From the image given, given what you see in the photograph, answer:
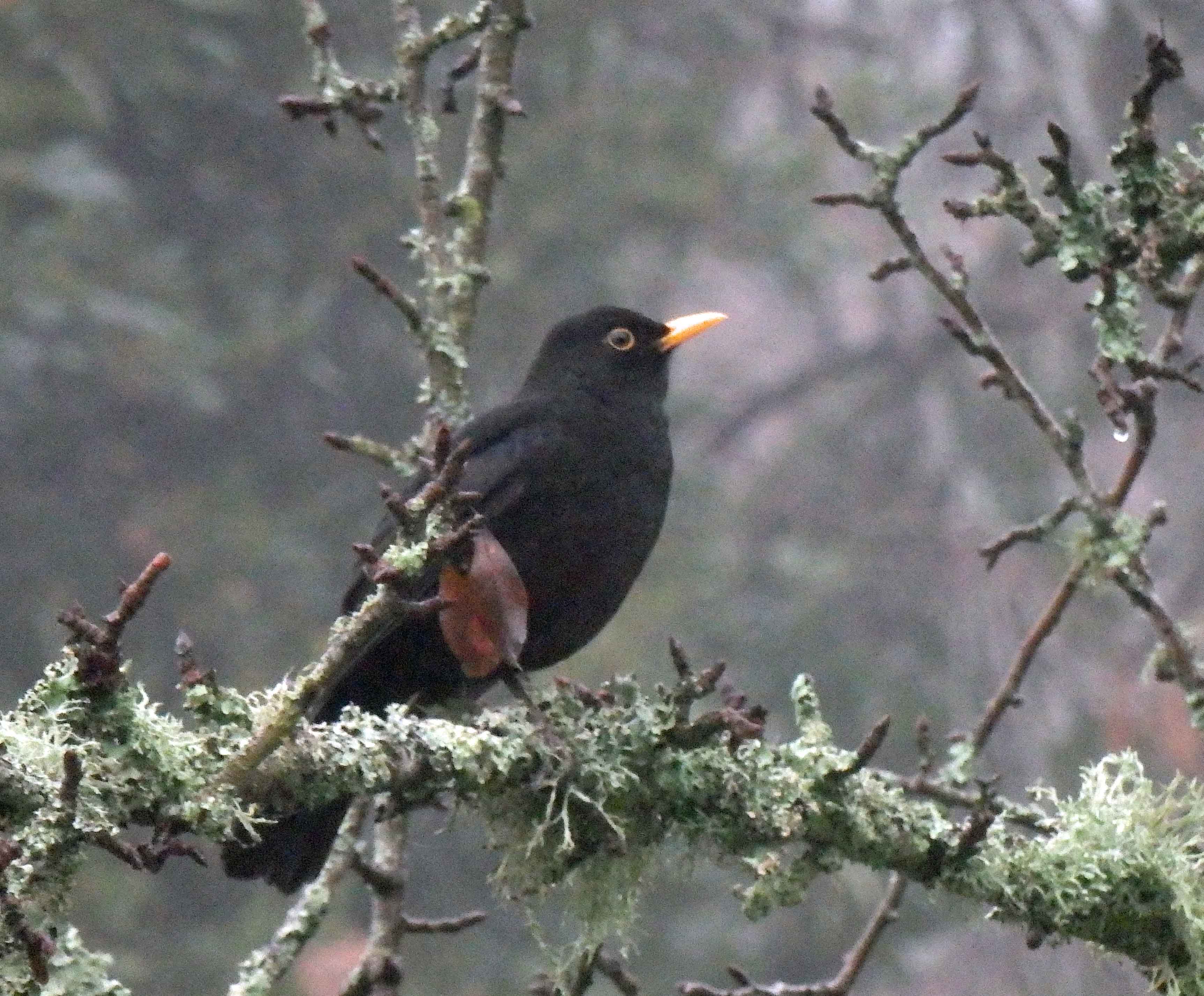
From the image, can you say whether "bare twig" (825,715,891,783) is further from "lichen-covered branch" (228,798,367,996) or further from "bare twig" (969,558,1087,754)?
"lichen-covered branch" (228,798,367,996)

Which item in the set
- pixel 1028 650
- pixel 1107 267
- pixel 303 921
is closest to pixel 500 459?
pixel 303 921

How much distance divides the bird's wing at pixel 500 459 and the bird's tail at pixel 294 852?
0.49m

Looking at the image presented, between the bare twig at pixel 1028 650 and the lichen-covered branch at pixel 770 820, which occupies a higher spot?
the bare twig at pixel 1028 650

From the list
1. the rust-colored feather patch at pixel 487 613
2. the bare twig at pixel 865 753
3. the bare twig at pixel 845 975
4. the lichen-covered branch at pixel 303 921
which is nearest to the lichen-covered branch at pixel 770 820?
the bare twig at pixel 865 753

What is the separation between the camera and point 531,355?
45.9 feet

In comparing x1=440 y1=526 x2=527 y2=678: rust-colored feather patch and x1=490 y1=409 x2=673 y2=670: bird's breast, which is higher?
x1=490 y1=409 x2=673 y2=670: bird's breast

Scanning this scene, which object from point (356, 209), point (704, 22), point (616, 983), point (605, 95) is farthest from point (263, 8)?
point (616, 983)

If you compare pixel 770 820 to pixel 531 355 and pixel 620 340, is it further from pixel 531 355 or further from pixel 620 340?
pixel 531 355

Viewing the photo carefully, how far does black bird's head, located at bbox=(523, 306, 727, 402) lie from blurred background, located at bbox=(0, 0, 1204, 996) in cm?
663

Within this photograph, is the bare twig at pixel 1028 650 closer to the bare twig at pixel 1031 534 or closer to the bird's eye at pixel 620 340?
the bare twig at pixel 1031 534

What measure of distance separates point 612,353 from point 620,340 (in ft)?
0.35

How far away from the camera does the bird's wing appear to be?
412 cm

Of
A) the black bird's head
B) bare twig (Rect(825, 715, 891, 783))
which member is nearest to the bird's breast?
the black bird's head

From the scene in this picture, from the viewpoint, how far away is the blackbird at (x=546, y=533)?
3953 millimetres
